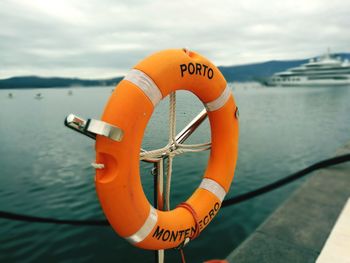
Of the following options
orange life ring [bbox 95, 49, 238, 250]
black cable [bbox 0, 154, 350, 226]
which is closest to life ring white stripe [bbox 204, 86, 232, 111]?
orange life ring [bbox 95, 49, 238, 250]

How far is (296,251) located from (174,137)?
4.71 feet

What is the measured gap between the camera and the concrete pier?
2271mm

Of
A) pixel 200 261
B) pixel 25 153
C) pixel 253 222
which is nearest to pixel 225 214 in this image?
pixel 253 222

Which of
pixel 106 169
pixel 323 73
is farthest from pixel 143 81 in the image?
pixel 323 73

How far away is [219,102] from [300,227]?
1.57 metres

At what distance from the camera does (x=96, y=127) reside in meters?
1.33

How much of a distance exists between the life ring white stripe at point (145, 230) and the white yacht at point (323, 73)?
196ft

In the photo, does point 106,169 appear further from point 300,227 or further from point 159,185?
point 300,227

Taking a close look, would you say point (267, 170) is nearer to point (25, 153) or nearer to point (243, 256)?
point (243, 256)

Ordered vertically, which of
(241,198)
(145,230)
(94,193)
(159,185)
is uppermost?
(159,185)

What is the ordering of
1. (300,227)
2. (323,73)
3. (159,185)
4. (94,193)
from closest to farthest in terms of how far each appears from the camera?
1. (159,185)
2. (300,227)
3. (94,193)
4. (323,73)

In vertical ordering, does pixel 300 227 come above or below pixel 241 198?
below

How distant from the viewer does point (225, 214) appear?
4.86m

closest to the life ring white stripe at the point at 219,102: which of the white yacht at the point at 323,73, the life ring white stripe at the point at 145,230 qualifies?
the life ring white stripe at the point at 145,230
